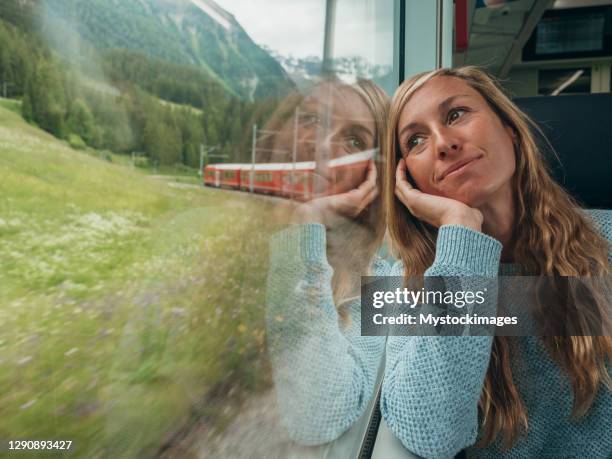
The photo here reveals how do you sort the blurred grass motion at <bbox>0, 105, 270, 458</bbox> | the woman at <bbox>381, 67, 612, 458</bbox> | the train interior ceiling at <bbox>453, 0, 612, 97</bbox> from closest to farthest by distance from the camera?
the blurred grass motion at <bbox>0, 105, 270, 458</bbox>, the woman at <bbox>381, 67, 612, 458</bbox>, the train interior ceiling at <bbox>453, 0, 612, 97</bbox>

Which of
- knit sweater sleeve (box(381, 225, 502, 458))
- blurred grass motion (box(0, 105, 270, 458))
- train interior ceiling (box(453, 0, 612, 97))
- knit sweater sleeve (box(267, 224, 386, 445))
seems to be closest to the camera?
blurred grass motion (box(0, 105, 270, 458))

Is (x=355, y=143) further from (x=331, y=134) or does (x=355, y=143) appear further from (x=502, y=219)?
(x=502, y=219)

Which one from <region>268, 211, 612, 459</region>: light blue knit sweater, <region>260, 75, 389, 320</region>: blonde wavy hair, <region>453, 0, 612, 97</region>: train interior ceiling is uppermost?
<region>453, 0, 612, 97</region>: train interior ceiling

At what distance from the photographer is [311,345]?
0.71 m

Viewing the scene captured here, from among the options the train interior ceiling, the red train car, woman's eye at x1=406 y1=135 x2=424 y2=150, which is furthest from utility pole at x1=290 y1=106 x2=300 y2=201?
the train interior ceiling

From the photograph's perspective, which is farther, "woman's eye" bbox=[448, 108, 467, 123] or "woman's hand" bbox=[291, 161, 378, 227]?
"woman's eye" bbox=[448, 108, 467, 123]

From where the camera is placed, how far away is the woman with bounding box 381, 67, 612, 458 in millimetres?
824

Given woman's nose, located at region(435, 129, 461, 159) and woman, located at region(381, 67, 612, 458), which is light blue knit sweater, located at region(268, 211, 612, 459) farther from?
woman's nose, located at region(435, 129, 461, 159)

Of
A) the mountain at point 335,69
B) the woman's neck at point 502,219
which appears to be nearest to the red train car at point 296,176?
the mountain at point 335,69

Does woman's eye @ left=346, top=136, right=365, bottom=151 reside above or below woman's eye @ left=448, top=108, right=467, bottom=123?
below

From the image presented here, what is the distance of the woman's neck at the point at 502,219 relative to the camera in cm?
85

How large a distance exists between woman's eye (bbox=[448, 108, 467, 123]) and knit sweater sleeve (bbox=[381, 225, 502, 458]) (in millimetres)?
204

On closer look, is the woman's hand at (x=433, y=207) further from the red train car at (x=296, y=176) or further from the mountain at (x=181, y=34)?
the mountain at (x=181, y=34)

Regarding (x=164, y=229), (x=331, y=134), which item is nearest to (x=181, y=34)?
(x=164, y=229)
